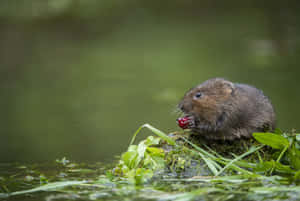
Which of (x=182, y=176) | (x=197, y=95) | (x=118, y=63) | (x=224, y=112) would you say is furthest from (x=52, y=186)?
(x=118, y=63)

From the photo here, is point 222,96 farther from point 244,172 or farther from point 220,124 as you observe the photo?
point 244,172

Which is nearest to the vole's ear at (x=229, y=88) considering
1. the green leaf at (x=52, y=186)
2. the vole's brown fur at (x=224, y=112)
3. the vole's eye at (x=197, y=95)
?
the vole's brown fur at (x=224, y=112)

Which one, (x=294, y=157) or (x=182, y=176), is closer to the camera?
(x=294, y=157)

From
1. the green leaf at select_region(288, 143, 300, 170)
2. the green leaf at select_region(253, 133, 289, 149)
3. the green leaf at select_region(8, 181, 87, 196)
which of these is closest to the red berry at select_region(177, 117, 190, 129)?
the green leaf at select_region(253, 133, 289, 149)

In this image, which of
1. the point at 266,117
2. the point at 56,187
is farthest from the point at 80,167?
the point at 266,117

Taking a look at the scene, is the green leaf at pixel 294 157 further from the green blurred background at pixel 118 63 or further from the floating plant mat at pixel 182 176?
the green blurred background at pixel 118 63

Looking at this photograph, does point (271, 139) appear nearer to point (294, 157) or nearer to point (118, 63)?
point (294, 157)
